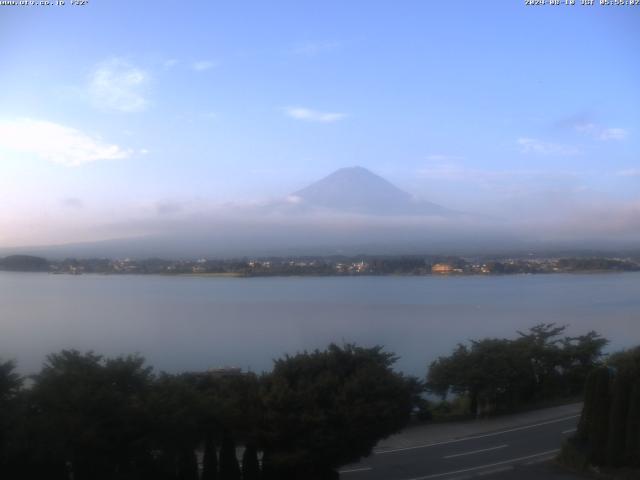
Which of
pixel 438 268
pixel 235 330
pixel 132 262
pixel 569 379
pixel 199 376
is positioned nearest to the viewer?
pixel 199 376

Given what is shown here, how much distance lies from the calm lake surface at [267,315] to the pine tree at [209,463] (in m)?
5.29

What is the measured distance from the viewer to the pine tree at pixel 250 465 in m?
7.38

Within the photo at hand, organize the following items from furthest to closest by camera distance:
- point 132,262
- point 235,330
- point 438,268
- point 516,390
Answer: point 438,268 < point 132,262 < point 235,330 < point 516,390

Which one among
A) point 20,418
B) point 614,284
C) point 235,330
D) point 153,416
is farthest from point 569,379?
point 614,284

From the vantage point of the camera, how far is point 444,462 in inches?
388

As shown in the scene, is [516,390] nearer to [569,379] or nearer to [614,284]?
[569,379]

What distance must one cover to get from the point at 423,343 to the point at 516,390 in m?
6.12

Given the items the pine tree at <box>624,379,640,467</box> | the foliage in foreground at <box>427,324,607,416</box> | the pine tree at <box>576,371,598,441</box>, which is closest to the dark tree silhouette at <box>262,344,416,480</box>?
the pine tree at <box>576,371,598,441</box>

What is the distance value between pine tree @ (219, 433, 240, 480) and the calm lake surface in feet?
17.5

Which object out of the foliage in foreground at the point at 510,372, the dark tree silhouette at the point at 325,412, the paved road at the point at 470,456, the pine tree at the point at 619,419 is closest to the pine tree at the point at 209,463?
the dark tree silhouette at the point at 325,412

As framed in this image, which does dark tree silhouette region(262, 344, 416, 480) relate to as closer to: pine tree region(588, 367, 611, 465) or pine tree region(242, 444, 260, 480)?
pine tree region(242, 444, 260, 480)

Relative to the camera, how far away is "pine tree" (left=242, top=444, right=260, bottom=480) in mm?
7375

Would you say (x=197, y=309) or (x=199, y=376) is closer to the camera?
(x=199, y=376)

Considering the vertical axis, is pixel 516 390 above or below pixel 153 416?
below
